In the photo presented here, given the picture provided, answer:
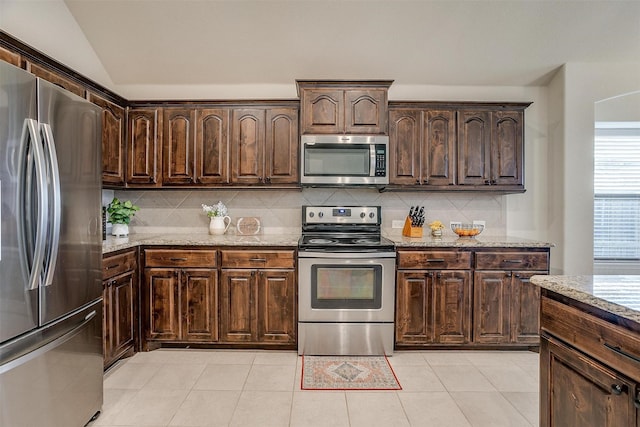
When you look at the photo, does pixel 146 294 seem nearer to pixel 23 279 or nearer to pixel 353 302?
pixel 23 279

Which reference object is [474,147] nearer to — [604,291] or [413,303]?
[413,303]

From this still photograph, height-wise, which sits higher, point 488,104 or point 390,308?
point 488,104

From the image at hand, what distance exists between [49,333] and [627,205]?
17.0 ft

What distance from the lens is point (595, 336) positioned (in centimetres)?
116

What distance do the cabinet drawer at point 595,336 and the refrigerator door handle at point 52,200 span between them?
7.23 feet

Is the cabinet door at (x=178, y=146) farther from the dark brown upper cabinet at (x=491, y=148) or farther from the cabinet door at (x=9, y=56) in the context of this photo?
the dark brown upper cabinet at (x=491, y=148)

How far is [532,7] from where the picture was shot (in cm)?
285

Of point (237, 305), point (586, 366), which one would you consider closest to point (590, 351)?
point (586, 366)

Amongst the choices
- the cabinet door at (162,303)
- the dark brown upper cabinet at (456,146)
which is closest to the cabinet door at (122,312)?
the cabinet door at (162,303)

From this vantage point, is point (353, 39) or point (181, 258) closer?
point (181, 258)

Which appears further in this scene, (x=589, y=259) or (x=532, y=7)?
(x=589, y=259)

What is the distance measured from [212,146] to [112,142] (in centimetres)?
85

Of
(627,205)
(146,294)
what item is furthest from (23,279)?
(627,205)

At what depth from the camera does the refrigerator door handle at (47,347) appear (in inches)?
54.0
